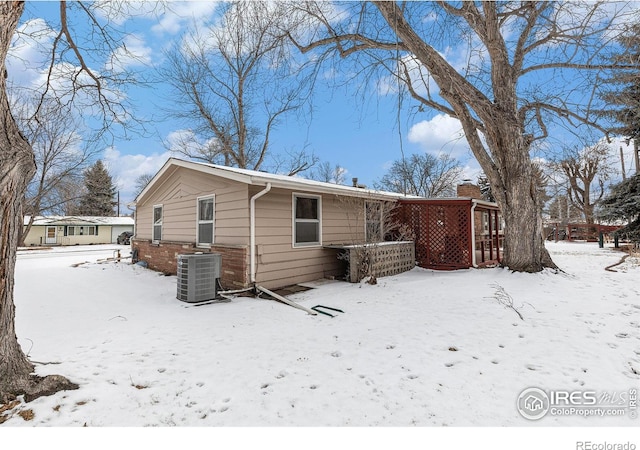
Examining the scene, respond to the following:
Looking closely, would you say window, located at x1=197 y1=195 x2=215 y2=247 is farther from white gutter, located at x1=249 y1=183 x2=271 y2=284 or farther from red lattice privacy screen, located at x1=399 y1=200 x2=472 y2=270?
red lattice privacy screen, located at x1=399 y1=200 x2=472 y2=270

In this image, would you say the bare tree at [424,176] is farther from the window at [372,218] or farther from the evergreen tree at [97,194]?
the evergreen tree at [97,194]

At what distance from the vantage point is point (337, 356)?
3225 millimetres

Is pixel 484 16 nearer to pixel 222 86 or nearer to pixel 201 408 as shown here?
pixel 201 408

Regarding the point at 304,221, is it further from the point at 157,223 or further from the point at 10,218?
the point at 157,223

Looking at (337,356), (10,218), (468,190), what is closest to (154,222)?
(10,218)

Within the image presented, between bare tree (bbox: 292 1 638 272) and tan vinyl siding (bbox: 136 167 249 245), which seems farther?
tan vinyl siding (bbox: 136 167 249 245)

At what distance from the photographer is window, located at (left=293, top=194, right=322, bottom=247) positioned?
726 cm

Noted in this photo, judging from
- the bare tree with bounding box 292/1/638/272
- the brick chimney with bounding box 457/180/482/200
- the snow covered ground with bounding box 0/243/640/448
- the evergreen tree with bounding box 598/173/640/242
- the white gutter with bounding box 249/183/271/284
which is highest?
the bare tree with bounding box 292/1/638/272

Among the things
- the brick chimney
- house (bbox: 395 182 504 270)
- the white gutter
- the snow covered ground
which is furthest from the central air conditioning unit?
the brick chimney

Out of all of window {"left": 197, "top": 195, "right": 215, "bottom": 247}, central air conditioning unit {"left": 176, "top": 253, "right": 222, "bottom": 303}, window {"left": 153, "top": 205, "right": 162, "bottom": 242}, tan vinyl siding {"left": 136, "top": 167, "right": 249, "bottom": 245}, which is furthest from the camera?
window {"left": 153, "top": 205, "right": 162, "bottom": 242}

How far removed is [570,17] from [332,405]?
859cm

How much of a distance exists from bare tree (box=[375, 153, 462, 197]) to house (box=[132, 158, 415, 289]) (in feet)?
71.2

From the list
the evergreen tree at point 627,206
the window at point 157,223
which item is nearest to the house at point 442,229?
the evergreen tree at point 627,206

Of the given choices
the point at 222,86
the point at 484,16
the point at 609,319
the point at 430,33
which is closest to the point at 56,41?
the point at 430,33
